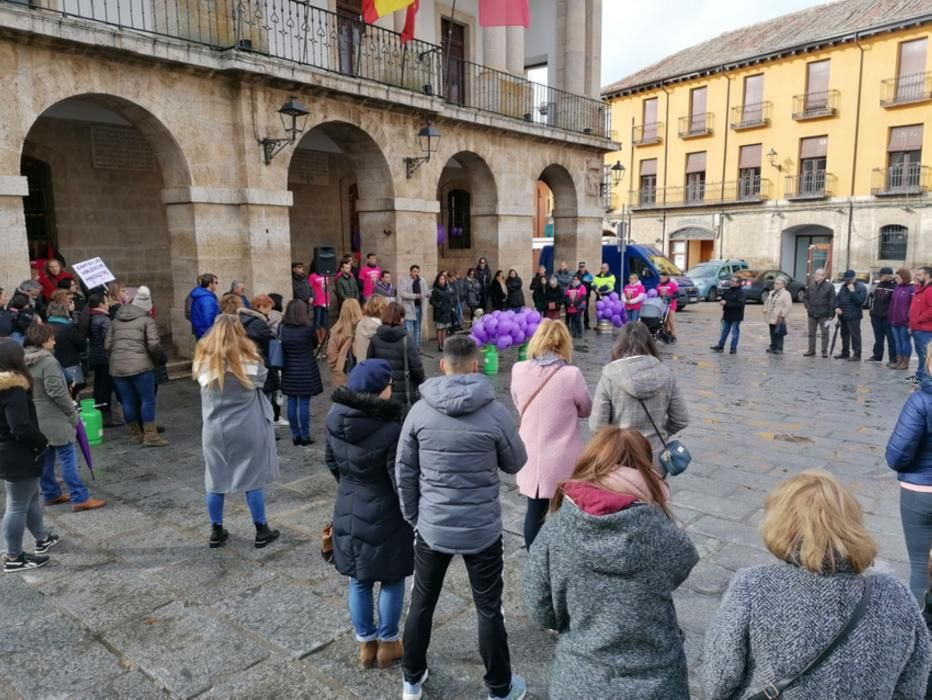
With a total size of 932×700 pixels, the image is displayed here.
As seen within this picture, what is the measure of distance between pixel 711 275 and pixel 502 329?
19.3m

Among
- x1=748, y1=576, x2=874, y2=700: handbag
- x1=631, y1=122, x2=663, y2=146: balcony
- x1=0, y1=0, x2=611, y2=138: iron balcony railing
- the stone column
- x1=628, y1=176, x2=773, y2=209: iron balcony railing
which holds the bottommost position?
x1=748, y1=576, x2=874, y2=700: handbag

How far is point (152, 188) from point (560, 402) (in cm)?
1183

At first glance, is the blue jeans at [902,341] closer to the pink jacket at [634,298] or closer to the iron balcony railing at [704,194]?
the pink jacket at [634,298]

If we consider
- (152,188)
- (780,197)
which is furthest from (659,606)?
(780,197)

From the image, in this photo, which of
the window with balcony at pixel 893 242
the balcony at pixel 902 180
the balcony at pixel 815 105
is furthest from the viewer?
the balcony at pixel 815 105

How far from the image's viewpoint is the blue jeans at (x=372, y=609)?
10.8 ft

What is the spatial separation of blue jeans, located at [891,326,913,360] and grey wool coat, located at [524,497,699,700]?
11578 mm

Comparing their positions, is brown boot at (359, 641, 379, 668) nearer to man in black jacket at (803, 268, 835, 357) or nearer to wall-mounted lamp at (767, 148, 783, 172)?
man in black jacket at (803, 268, 835, 357)

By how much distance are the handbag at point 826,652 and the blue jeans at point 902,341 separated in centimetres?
1164

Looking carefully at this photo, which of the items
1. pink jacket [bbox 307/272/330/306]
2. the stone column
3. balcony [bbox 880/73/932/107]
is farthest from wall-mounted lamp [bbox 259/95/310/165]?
balcony [bbox 880/73/932/107]

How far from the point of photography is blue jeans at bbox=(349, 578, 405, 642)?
329 centimetres

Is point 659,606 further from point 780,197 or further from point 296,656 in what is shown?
point 780,197

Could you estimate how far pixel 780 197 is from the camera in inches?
1336

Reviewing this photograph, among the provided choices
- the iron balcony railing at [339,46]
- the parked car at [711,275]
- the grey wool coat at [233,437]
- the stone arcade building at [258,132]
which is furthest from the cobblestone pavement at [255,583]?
the parked car at [711,275]
